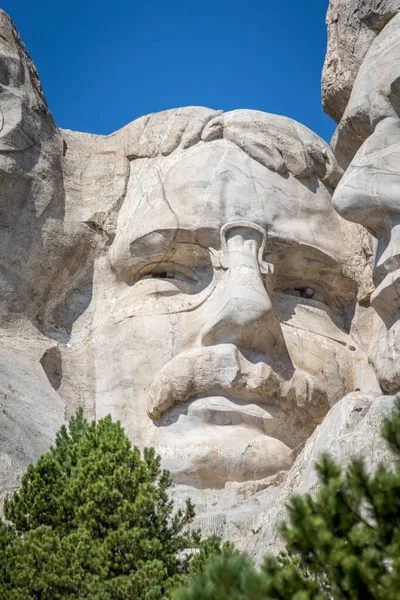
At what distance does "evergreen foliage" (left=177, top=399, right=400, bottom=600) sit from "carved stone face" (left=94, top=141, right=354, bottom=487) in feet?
17.6

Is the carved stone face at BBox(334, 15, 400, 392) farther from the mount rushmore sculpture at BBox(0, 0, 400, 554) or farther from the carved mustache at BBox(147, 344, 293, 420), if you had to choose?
the carved mustache at BBox(147, 344, 293, 420)

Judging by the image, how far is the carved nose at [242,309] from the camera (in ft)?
42.7

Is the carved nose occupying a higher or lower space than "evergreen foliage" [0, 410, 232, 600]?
higher

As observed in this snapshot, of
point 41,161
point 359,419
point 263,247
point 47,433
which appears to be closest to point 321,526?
point 359,419

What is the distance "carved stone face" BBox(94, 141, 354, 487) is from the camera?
41.3 ft

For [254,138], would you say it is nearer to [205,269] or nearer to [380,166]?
[205,269]

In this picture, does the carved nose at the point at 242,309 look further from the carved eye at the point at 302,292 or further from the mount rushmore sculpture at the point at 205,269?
the carved eye at the point at 302,292

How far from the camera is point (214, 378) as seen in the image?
1272cm

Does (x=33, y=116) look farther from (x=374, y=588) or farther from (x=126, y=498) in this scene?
(x=374, y=588)

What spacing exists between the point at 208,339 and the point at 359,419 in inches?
124

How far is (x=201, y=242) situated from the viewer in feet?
45.5

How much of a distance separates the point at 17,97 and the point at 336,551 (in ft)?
29.1

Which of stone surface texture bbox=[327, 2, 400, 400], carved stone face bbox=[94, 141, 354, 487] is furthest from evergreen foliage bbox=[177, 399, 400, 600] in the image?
carved stone face bbox=[94, 141, 354, 487]

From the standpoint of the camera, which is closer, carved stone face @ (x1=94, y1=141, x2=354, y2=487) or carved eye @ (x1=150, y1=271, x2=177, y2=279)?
carved stone face @ (x1=94, y1=141, x2=354, y2=487)
